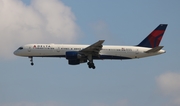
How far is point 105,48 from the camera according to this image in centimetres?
10362

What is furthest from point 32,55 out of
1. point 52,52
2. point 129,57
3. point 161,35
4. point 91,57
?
point 161,35

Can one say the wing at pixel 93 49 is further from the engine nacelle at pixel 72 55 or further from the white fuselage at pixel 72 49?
the white fuselage at pixel 72 49

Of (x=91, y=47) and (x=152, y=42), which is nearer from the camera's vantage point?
(x=91, y=47)

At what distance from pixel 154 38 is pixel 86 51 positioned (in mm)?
14821

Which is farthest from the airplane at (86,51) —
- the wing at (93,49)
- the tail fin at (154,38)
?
the tail fin at (154,38)

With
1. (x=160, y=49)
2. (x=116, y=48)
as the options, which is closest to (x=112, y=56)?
(x=116, y=48)

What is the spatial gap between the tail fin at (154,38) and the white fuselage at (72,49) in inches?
113

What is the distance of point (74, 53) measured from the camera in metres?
101

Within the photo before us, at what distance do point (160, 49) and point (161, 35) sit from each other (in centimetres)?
853

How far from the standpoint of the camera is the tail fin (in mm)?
107062

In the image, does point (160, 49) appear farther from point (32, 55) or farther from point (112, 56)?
point (32, 55)

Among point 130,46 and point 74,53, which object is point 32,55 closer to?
point 74,53

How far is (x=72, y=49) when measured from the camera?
102562 millimetres

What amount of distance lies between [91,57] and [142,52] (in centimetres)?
931
